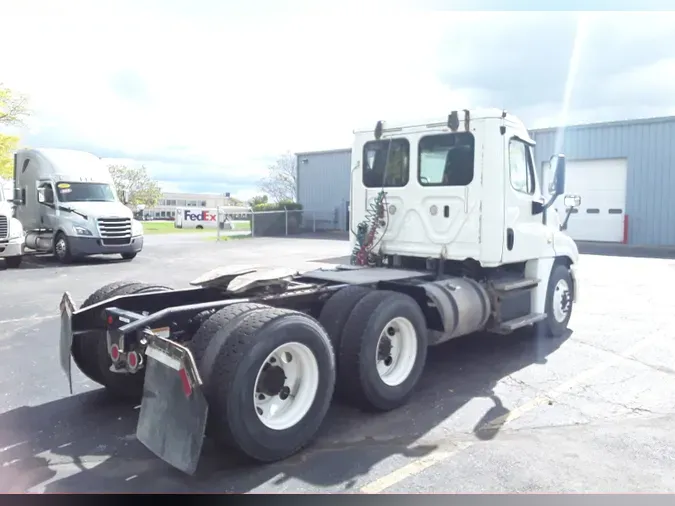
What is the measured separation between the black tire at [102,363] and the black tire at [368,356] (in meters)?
1.81

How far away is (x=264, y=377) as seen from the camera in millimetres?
4074

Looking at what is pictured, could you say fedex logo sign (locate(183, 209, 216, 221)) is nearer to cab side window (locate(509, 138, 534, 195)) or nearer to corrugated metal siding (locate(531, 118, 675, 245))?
corrugated metal siding (locate(531, 118, 675, 245))

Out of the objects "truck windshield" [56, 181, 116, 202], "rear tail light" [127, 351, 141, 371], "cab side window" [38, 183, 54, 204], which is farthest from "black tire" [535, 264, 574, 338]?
"cab side window" [38, 183, 54, 204]

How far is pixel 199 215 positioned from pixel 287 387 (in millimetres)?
39941

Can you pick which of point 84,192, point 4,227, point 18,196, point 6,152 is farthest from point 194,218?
point 4,227

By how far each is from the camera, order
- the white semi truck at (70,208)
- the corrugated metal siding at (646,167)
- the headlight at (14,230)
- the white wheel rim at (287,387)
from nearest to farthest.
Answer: the white wheel rim at (287,387) < the headlight at (14,230) < the white semi truck at (70,208) < the corrugated metal siding at (646,167)

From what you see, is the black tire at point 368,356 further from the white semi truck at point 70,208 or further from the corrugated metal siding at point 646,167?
the corrugated metal siding at point 646,167

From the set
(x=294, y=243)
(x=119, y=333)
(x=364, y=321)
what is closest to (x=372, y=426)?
(x=364, y=321)

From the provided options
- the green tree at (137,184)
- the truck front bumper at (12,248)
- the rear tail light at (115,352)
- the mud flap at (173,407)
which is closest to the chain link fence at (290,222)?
the truck front bumper at (12,248)

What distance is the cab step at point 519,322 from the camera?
652cm

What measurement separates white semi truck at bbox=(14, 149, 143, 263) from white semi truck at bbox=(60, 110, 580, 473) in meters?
11.1

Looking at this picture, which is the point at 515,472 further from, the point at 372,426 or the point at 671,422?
the point at 671,422

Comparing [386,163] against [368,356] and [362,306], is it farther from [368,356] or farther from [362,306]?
[368,356]

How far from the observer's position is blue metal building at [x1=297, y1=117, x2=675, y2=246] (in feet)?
73.3
